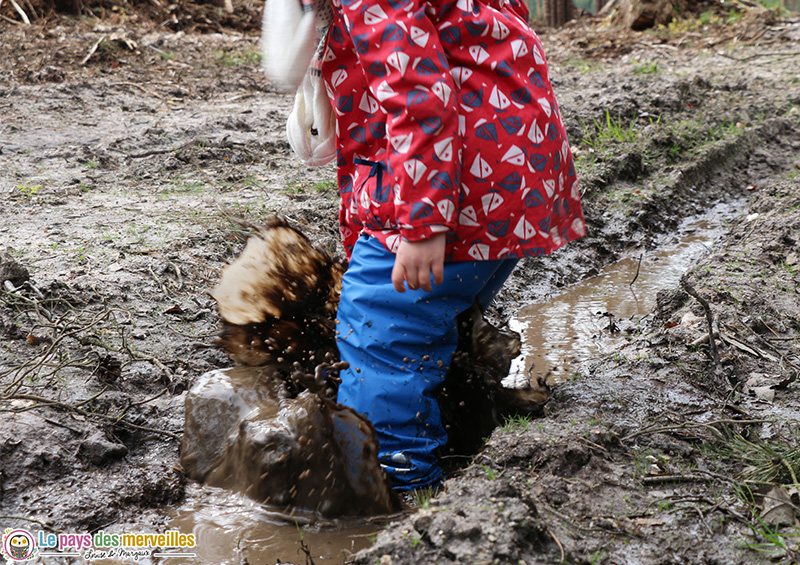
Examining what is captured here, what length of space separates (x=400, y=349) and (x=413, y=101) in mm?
704

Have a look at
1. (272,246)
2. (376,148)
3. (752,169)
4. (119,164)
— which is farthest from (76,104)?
(752,169)

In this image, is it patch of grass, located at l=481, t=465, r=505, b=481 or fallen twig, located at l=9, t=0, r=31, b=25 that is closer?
patch of grass, located at l=481, t=465, r=505, b=481

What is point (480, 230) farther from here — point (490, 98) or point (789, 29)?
point (789, 29)

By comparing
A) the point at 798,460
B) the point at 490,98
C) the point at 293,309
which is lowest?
the point at 798,460

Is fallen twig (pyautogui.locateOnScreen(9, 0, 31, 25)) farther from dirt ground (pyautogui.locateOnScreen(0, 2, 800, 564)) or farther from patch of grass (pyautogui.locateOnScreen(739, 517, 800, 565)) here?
→ patch of grass (pyautogui.locateOnScreen(739, 517, 800, 565))

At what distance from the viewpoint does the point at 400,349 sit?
1.86 meters

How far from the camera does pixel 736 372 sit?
2.19 metres

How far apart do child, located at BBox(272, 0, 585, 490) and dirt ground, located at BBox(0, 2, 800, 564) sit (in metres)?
0.33

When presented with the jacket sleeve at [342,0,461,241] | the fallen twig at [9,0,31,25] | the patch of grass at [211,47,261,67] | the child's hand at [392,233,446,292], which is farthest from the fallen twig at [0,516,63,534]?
the fallen twig at [9,0,31,25]

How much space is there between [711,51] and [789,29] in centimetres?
170

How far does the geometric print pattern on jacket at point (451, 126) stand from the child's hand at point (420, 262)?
0.04 m

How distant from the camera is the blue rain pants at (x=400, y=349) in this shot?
1.84m

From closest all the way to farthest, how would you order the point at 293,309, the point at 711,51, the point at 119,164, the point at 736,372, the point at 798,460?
the point at 798,460 → the point at 736,372 → the point at 293,309 → the point at 119,164 → the point at 711,51

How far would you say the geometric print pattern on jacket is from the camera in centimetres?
157
